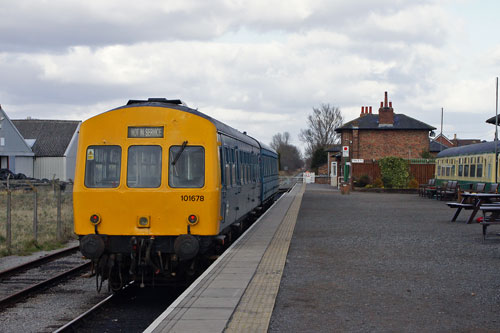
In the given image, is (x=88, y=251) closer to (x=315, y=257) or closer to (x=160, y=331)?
(x=160, y=331)

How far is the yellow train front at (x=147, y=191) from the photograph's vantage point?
8828 millimetres

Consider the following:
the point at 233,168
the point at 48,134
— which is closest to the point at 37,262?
the point at 233,168

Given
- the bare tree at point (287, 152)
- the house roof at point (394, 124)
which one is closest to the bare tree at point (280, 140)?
the bare tree at point (287, 152)

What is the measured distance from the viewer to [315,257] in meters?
11.2

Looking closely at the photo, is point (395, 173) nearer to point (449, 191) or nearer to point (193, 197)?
point (449, 191)

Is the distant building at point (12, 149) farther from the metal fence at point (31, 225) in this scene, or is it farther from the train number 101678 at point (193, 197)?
the train number 101678 at point (193, 197)

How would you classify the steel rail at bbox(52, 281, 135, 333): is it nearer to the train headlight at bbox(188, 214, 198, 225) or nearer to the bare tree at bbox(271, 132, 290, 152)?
the train headlight at bbox(188, 214, 198, 225)

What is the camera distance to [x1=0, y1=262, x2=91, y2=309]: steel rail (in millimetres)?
8773

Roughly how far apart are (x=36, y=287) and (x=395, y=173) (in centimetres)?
3494

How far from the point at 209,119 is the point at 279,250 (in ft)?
11.4

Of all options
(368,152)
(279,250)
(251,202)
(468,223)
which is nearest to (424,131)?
(368,152)

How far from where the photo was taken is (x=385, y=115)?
5241cm

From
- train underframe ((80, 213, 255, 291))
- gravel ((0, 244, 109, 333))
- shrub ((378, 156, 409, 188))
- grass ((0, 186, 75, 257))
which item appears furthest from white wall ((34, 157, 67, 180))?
train underframe ((80, 213, 255, 291))

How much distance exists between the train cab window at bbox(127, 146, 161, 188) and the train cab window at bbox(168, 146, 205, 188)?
0.68ft
